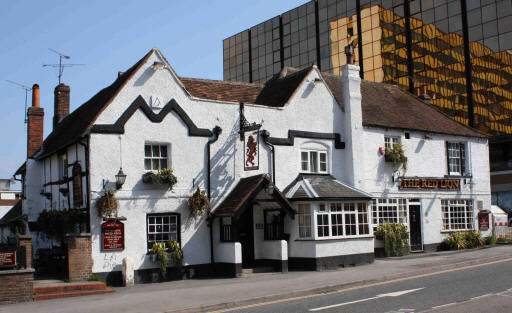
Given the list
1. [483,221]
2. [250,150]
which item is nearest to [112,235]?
[250,150]

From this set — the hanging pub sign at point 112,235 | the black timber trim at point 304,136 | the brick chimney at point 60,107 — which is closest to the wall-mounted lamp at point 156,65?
the black timber trim at point 304,136

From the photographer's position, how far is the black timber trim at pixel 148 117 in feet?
61.3

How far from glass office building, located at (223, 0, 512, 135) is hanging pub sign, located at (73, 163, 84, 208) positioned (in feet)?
136

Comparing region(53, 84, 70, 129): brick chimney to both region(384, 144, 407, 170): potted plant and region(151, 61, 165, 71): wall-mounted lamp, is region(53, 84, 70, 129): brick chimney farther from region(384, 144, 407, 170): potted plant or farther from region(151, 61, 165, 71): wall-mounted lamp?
region(384, 144, 407, 170): potted plant

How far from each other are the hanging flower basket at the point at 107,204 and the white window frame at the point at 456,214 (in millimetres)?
16557

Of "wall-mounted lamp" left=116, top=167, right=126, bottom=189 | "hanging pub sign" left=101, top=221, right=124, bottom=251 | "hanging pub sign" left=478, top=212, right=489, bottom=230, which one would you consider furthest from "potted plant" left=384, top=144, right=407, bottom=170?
"hanging pub sign" left=101, top=221, right=124, bottom=251

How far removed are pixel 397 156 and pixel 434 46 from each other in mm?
39189

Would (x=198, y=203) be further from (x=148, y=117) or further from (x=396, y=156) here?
(x=396, y=156)

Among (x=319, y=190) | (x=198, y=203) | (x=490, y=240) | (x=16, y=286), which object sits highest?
(x=319, y=190)

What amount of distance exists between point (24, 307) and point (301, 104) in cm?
1352

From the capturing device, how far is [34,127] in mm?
25391

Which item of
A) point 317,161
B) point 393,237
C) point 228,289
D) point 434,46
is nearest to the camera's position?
point 228,289

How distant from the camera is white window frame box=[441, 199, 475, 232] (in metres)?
27.5

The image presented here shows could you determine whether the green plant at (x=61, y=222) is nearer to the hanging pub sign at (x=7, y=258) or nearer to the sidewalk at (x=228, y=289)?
the sidewalk at (x=228, y=289)
